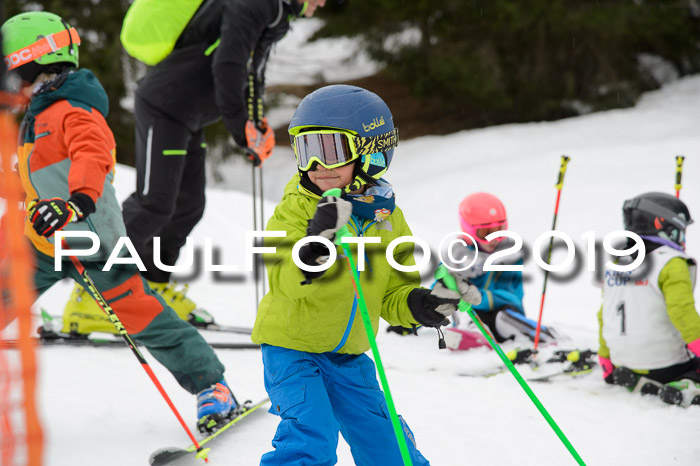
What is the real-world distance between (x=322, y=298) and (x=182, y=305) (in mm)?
2929

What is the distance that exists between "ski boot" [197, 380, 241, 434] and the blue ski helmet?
146cm

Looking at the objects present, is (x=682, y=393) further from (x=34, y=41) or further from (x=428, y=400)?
(x=34, y=41)

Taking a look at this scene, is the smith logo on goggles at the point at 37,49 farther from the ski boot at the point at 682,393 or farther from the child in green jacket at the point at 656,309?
the ski boot at the point at 682,393

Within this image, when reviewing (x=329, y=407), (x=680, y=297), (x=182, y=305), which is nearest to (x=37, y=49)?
(x=329, y=407)

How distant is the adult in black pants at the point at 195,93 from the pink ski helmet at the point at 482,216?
160cm

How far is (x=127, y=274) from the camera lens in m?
3.57

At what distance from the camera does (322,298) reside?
103 inches

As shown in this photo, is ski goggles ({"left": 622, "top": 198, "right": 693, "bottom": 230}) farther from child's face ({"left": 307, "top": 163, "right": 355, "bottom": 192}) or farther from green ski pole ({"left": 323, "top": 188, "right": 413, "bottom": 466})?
green ski pole ({"left": 323, "top": 188, "right": 413, "bottom": 466})

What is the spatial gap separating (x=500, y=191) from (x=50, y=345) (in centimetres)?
756

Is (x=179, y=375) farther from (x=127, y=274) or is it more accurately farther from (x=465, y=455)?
(x=465, y=455)

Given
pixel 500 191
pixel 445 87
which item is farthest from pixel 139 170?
pixel 445 87

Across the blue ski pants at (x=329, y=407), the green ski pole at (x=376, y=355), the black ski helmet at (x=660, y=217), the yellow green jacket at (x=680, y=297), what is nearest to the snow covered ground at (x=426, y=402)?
the yellow green jacket at (x=680, y=297)

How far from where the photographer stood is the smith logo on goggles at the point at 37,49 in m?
3.43

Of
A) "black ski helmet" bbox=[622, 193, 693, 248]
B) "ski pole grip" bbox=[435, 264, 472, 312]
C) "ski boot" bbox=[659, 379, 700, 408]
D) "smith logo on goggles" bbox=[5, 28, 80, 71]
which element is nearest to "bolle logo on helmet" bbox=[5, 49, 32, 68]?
"smith logo on goggles" bbox=[5, 28, 80, 71]
